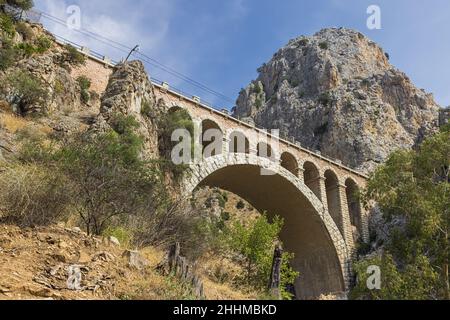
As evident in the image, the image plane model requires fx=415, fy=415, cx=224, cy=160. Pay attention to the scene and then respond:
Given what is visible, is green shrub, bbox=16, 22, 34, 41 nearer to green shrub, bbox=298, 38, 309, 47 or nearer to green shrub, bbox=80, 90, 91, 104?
green shrub, bbox=80, 90, 91, 104

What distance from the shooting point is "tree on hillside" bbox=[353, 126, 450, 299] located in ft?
42.9

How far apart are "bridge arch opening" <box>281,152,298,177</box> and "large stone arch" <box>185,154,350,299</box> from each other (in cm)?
168

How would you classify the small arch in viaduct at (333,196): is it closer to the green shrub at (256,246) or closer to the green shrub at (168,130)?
the green shrub at (256,246)

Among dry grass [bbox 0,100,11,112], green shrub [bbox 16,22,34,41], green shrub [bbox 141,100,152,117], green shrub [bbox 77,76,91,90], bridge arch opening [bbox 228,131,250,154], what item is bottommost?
dry grass [bbox 0,100,11,112]

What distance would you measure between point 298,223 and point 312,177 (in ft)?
12.2

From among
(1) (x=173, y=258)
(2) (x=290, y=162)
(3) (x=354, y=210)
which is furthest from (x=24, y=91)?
(3) (x=354, y=210)

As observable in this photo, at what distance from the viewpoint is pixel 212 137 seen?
87.4 feet

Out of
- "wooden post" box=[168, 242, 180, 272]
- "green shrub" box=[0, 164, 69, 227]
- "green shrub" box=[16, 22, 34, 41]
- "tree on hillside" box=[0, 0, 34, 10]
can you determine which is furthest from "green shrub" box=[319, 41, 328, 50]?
"wooden post" box=[168, 242, 180, 272]

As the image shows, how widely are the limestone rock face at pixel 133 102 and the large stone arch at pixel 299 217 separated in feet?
26.2

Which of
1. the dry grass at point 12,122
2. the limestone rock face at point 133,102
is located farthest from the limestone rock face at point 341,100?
the dry grass at point 12,122

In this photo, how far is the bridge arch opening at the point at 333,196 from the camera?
32.3 m

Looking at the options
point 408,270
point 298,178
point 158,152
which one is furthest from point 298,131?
point 408,270

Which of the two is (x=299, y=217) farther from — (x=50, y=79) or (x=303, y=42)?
(x=303, y=42)
